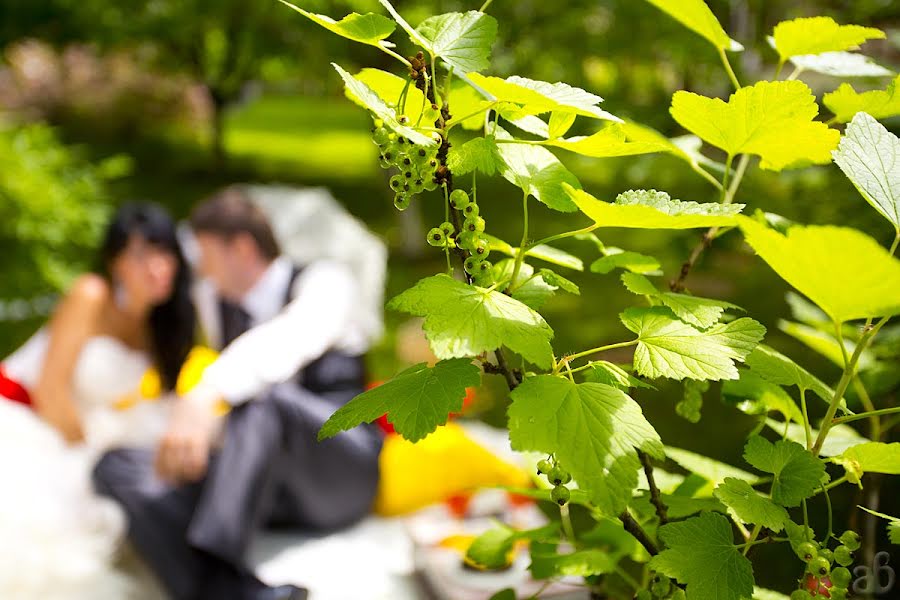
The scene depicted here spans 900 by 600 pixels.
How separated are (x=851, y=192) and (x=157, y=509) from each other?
5.22ft

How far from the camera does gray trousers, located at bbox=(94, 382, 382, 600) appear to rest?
1771mm

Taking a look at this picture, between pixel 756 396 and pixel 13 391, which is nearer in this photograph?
pixel 756 396

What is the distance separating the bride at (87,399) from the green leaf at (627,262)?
64.5 inches

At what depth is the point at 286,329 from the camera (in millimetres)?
1948

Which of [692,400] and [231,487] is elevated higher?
[692,400]

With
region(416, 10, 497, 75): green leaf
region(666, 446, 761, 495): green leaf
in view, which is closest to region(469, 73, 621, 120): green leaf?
region(416, 10, 497, 75): green leaf

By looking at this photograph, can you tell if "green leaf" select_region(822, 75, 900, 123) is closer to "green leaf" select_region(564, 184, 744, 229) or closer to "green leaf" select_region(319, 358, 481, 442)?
"green leaf" select_region(564, 184, 744, 229)

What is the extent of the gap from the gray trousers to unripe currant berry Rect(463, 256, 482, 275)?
1416 mm

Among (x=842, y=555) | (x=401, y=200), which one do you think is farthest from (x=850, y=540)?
(x=401, y=200)

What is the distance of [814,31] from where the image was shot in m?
0.57

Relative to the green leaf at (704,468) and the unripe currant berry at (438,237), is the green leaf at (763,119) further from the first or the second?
the green leaf at (704,468)

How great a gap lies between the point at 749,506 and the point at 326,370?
1.69 m

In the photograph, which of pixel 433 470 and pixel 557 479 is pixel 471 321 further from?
pixel 433 470

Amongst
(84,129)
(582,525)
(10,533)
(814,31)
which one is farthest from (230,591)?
(84,129)
